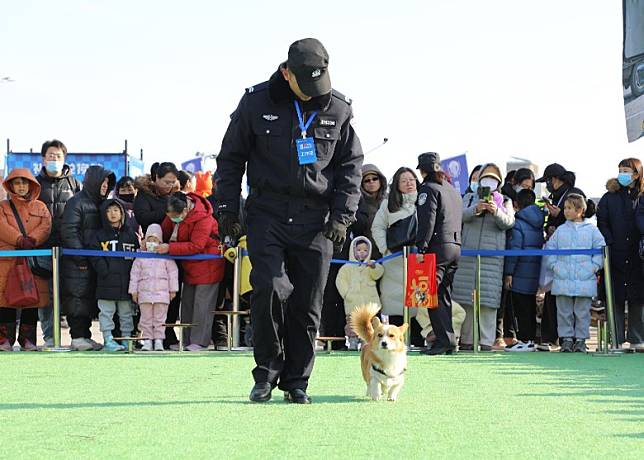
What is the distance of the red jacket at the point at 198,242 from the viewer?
44.9 feet

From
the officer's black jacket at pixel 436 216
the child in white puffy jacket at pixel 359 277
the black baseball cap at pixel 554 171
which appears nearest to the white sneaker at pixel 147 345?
the child in white puffy jacket at pixel 359 277

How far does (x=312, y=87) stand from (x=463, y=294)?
23.9 ft

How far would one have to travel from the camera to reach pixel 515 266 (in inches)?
553

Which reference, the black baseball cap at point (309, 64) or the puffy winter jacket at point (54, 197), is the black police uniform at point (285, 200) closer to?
the black baseball cap at point (309, 64)

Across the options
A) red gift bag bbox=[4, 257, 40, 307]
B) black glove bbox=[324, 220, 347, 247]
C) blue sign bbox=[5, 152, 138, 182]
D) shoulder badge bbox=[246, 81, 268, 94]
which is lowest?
red gift bag bbox=[4, 257, 40, 307]

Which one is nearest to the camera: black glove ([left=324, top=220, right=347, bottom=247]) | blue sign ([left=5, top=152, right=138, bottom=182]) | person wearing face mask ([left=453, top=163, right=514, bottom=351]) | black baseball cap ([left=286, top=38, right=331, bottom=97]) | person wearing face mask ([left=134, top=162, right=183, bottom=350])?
black baseball cap ([left=286, top=38, right=331, bottom=97])

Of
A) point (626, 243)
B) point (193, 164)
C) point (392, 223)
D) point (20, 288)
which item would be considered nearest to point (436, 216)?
point (392, 223)

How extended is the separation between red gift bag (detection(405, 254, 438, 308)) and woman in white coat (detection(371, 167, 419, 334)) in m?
0.68

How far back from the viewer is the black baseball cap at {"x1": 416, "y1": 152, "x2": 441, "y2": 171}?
42.7ft

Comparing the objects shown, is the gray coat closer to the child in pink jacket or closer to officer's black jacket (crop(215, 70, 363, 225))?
the child in pink jacket

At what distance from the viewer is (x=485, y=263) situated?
45.5ft

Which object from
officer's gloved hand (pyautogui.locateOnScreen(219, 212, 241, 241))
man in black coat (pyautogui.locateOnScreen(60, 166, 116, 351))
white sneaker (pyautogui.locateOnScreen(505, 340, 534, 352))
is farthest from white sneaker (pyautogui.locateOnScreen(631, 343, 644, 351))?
officer's gloved hand (pyautogui.locateOnScreen(219, 212, 241, 241))

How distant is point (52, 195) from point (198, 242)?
5.94 feet

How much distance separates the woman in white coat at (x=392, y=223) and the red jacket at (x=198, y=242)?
184 cm
